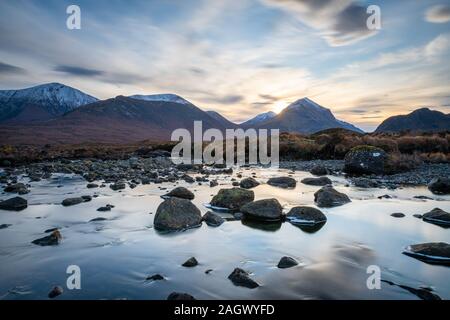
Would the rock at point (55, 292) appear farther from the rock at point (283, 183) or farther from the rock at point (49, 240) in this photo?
the rock at point (283, 183)

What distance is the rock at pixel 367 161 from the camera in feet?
91.8

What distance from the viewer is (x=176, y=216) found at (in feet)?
39.1

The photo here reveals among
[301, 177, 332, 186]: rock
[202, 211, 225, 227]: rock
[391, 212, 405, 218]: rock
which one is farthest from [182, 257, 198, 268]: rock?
[301, 177, 332, 186]: rock

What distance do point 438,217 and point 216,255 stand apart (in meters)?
8.47

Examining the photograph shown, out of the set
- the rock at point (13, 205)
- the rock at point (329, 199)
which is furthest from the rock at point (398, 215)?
the rock at point (13, 205)

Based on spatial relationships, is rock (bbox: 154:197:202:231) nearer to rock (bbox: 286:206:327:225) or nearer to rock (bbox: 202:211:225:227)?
rock (bbox: 202:211:225:227)

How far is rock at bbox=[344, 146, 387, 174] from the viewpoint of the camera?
91.8 ft

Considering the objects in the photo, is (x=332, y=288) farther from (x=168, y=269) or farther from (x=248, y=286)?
(x=168, y=269)

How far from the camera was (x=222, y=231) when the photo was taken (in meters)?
11.6

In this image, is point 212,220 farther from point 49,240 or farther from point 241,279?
point 49,240

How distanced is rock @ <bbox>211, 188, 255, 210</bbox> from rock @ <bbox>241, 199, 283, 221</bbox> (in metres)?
1.28
